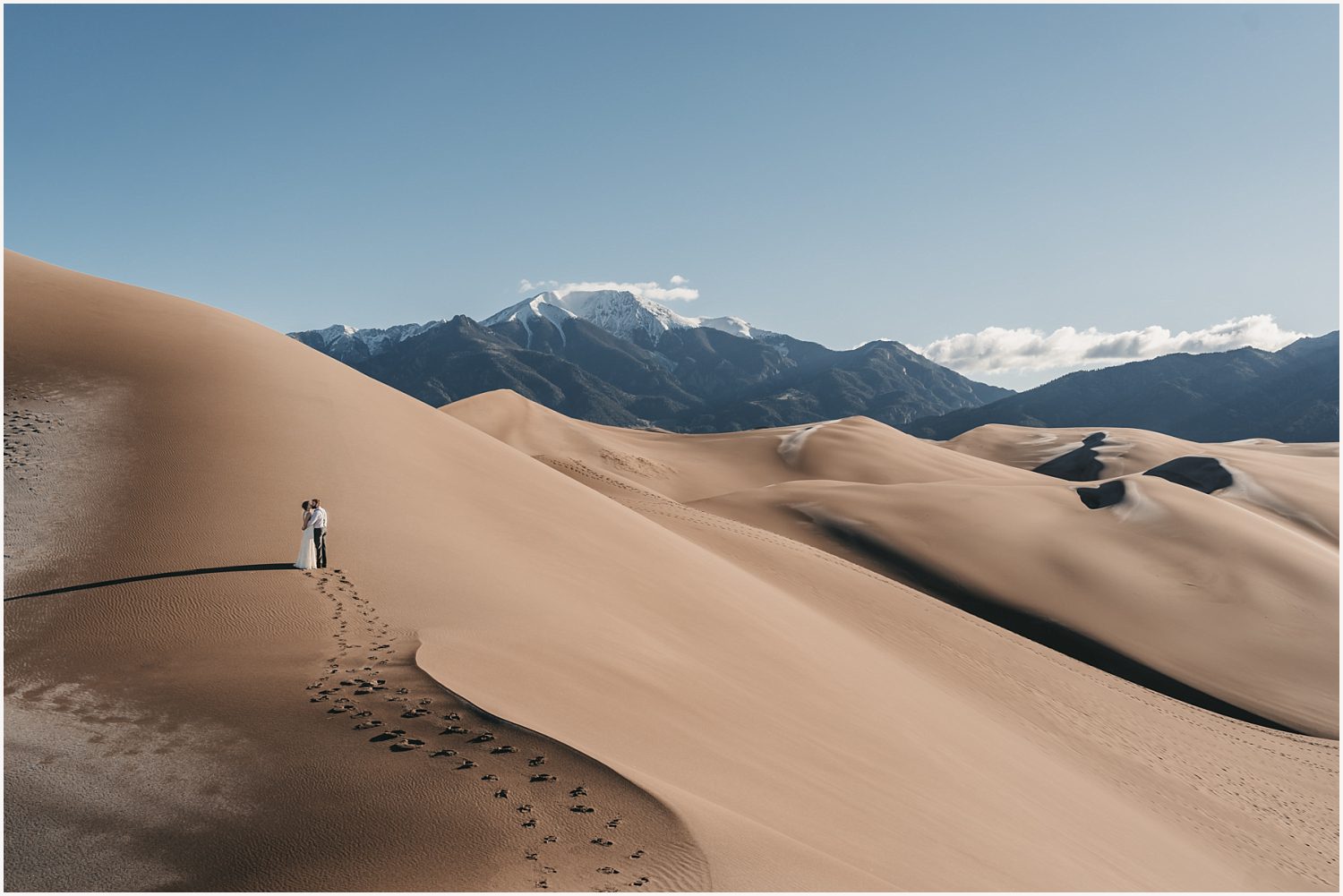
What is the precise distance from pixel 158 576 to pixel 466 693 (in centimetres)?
432

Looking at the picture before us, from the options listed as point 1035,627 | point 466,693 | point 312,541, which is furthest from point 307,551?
point 1035,627

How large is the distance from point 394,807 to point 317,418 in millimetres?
11342

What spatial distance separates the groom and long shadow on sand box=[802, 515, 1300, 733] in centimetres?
1800

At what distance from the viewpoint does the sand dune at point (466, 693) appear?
14.8 ft

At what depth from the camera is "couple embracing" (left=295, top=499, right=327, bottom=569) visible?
8.58m

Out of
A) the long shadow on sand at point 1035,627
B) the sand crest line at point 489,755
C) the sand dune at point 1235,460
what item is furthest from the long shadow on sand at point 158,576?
the sand dune at point 1235,460

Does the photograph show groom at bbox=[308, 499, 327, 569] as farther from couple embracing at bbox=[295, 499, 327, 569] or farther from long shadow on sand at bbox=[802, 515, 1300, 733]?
long shadow on sand at bbox=[802, 515, 1300, 733]

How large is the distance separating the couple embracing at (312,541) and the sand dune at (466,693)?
1.09ft

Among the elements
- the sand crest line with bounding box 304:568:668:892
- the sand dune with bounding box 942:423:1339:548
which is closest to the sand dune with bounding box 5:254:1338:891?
the sand crest line with bounding box 304:568:668:892

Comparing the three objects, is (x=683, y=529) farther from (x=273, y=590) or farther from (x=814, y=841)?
(x=814, y=841)

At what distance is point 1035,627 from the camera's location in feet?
68.6

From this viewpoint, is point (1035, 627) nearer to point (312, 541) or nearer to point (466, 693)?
point (312, 541)

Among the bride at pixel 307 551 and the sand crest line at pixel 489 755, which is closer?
the sand crest line at pixel 489 755

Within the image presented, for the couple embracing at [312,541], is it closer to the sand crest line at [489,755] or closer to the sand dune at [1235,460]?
the sand crest line at [489,755]
